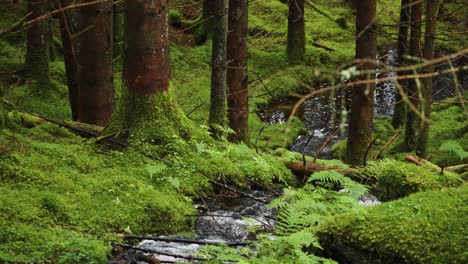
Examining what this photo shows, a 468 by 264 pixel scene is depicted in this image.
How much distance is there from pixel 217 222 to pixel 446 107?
13384mm

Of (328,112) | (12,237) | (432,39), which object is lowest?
(328,112)

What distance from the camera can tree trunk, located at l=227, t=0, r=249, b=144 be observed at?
10047mm

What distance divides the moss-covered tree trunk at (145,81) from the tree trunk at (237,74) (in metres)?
3.33

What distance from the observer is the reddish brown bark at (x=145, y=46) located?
6.55m

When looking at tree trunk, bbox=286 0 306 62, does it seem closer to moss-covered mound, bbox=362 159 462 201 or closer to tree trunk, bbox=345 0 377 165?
tree trunk, bbox=345 0 377 165

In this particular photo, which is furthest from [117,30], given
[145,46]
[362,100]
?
[145,46]

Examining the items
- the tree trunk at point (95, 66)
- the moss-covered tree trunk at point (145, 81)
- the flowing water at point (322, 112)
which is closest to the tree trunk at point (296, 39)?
the flowing water at point (322, 112)

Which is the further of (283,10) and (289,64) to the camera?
(283,10)

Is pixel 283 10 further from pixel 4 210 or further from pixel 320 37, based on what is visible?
pixel 4 210

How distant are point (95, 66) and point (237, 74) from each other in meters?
2.77

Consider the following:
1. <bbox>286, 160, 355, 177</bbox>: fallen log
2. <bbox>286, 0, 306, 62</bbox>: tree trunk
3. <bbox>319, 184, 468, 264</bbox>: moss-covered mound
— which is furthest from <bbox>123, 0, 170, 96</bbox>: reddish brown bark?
<bbox>286, 0, 306, 62</bbox>: tree trunk

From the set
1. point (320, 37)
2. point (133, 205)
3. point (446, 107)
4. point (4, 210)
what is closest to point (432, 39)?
point (446, 107)

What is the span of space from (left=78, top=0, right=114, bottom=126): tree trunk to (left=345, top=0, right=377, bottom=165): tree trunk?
473 centimetres

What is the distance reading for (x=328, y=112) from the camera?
17.6 m
